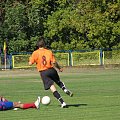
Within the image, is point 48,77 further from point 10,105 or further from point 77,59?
point 77,59

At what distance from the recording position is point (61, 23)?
6078cm

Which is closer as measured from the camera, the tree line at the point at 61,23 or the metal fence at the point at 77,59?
the metal fence at the point at 77,59

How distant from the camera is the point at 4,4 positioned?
65625 mm

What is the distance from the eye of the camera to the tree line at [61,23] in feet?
192

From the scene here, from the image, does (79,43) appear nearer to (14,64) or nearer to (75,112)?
(14,64)

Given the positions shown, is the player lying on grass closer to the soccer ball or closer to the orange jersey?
the soccer ball

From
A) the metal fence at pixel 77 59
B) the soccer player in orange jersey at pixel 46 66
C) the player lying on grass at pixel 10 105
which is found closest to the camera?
the player lying on grass at pixel 10 105

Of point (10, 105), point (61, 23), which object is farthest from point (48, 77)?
point (61, 23)

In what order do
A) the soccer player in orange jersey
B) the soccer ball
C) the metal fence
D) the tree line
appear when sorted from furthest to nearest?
the tree line < the metal fence < the soccer player in orange jersey < the soccer ball

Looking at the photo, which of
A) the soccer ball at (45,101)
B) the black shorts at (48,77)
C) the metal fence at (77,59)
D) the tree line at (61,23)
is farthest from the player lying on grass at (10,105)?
the tree line at (61,23)

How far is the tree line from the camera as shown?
5844cm

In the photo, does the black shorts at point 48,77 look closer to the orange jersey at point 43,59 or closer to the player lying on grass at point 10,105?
the orange jersey at point 43,59

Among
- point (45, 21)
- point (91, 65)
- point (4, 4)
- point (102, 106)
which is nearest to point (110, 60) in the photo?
point (91, 65)

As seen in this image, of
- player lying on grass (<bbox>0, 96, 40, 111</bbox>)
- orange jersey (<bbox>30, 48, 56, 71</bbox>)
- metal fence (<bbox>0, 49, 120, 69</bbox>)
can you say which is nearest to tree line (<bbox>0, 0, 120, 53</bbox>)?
metal fence (<bbox>0, 49, 120, 69</bbox>)
